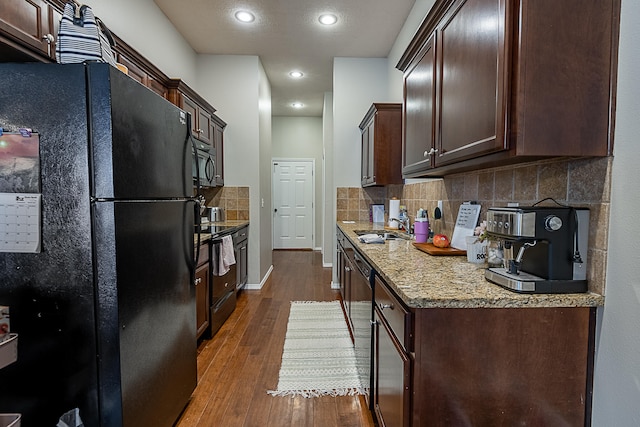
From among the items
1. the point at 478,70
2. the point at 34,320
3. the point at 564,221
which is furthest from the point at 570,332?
the point at 34,320

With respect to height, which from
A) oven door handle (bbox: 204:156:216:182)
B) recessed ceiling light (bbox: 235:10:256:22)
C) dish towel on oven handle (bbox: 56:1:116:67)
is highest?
recessed ceiling light (bbox: 235:10:256:22)

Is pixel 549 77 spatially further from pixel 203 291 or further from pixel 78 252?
pixel 203 291

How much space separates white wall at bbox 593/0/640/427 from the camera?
0.93 m

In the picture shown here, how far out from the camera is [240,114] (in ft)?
13.9

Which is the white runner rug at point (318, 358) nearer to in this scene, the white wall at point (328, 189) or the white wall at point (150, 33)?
the white wall at point (328, 189)

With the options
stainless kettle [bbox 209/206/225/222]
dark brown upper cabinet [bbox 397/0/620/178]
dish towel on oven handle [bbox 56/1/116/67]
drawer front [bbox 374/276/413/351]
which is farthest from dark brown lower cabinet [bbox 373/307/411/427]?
stainless kettle [bbox 209/206/225/222]

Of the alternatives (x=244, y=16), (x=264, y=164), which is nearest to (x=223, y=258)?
(x=264, y=164)

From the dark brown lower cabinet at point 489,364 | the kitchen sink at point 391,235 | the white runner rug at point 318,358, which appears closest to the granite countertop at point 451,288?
the dark brown lower cabinet at point 489,364

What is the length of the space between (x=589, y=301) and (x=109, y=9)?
10.7ft

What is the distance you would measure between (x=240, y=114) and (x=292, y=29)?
1.24 metres

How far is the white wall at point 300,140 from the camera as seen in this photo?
7.22 m

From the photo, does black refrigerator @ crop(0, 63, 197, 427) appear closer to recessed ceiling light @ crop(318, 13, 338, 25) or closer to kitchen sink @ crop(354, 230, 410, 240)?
kitchen sink @ crop(354, 230, 410, 240)

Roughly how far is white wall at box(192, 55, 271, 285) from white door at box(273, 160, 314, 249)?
9.60 feet

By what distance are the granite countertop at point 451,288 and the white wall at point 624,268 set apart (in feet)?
0.26
